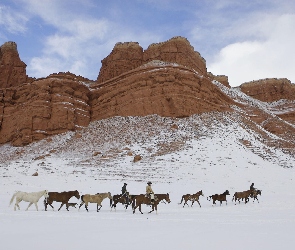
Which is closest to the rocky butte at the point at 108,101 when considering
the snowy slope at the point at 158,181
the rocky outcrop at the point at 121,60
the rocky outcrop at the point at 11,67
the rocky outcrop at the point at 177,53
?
the snowy slope at the point at 158,181

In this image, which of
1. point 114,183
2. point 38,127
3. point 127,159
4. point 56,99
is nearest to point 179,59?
point 56,99

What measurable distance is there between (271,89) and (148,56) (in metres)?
49.9

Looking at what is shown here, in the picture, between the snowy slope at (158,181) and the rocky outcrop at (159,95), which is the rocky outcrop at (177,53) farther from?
the snowy slope at (158,181)

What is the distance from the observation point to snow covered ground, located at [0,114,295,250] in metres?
9.69

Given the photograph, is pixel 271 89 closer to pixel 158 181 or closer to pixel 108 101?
pixel 108 101

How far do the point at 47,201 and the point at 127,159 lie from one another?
98.0ft

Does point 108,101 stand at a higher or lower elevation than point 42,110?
higher

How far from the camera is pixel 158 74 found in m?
69.1

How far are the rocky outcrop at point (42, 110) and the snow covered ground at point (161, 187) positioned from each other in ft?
11.9

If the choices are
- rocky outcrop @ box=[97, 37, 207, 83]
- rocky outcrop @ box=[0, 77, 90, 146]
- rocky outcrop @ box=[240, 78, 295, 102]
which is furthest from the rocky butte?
rocky outcrop @ box=[240, 78, 295, 102]

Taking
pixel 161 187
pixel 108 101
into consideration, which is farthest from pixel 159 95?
pixel 161 187

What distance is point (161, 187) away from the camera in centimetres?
3441

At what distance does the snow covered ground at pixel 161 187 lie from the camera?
381 inches

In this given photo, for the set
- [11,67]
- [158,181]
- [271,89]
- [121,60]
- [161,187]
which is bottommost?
[161,187]
